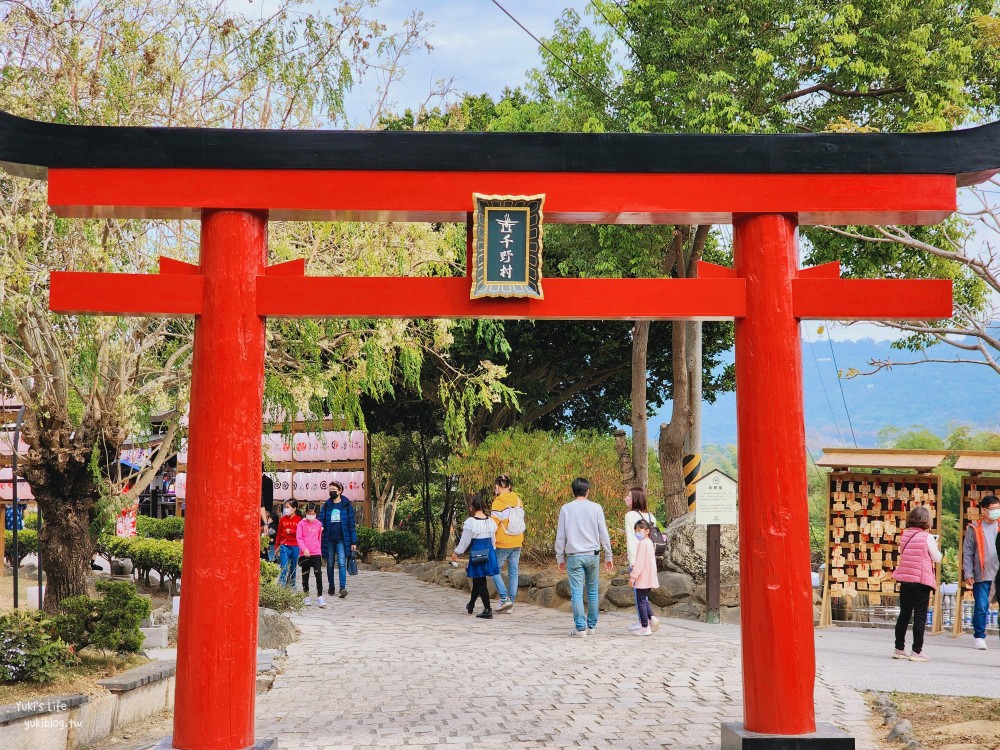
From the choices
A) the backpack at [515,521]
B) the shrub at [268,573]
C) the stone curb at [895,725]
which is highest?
the backpack at [515,521]

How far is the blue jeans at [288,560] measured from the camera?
48.4ft

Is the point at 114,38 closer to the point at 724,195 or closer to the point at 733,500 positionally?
the point at 724,195

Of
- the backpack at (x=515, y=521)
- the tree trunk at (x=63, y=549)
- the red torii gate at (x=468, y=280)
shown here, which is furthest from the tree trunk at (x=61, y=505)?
the backpack at (x=515, y=521)

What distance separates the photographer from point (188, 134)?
6164mm

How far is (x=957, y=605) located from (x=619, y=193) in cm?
811

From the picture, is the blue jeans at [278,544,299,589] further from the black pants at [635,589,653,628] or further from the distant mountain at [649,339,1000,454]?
the distant mountain at [649,339,1000,454]

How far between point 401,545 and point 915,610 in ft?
50.9

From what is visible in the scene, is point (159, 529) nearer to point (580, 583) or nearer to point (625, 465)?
point (625, 465)

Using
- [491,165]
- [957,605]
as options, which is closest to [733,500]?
[957,605]

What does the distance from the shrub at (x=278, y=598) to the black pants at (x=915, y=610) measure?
7.05 meters

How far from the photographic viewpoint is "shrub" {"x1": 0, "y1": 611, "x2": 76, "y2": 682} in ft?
22.4

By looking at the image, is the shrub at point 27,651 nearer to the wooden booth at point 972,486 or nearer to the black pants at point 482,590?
the black pants at point 482,590

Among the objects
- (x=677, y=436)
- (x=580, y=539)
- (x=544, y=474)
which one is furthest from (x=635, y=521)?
(x=544, y=474)

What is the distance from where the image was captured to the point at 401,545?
23922mm
